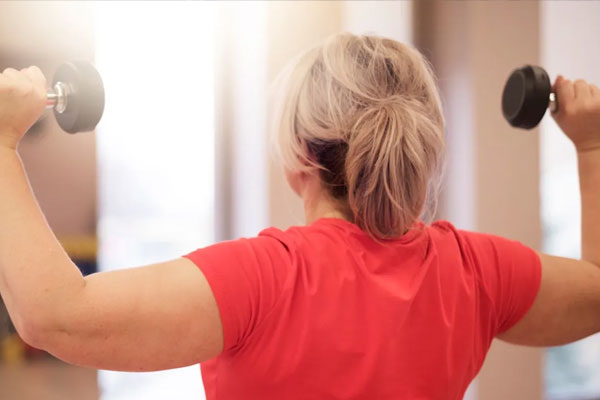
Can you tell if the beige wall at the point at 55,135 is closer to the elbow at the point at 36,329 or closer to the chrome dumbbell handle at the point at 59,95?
the chrome dumbbell handle at the point at 59,95

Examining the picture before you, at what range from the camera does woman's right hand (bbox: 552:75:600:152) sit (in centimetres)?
102

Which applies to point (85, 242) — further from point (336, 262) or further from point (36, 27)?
point (336, 262)

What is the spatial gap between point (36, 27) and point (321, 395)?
0.71 m

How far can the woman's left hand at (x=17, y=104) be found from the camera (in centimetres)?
67

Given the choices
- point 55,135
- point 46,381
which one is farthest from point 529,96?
point 46,381

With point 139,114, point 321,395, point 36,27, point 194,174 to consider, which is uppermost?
point 36,27

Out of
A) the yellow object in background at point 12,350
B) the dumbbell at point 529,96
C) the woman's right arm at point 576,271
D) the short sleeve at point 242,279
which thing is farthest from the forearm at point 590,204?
the yellow object in background at point 12,350

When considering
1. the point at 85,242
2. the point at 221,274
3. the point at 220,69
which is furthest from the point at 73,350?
the point at 220,69

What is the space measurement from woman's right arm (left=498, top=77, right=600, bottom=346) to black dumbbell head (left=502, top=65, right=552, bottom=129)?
59 millimetres

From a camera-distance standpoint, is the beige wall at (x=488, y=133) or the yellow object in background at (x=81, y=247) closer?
the yellow object in background at (x=81, y=247)

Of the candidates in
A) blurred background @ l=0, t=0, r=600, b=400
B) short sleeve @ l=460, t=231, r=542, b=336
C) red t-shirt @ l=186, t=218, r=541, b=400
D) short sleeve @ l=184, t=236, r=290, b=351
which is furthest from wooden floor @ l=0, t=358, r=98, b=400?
short sleeve @ l=460, t=231, r=542, b=336

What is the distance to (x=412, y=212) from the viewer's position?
0.82 meters

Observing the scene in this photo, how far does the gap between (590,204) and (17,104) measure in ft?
2.77

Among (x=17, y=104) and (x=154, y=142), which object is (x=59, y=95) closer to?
(x=17, y=104)
